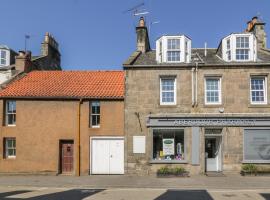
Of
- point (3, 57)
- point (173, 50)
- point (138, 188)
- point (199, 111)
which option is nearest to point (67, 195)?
point (138, 188)

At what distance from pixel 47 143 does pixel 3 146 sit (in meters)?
2.95

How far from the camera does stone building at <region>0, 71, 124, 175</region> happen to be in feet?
76.0

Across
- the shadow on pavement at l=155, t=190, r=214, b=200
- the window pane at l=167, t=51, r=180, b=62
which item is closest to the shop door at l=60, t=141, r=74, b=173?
the window pane at l=167, t=51, r=180, b=62

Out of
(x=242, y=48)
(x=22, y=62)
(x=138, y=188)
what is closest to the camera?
(x=138, y=188)

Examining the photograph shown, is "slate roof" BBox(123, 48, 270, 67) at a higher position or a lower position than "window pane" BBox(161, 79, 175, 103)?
higher

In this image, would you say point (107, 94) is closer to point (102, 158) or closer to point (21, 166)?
point (102, 158)

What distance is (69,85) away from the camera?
2502 cm

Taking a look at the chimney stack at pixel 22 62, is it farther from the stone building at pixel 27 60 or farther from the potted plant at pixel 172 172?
the potted plant at pixel 172 172

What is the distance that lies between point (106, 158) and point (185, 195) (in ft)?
30.7

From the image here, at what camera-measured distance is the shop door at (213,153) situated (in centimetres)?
2252

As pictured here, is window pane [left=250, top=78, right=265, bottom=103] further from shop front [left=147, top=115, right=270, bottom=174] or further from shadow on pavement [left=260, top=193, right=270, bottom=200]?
shadow on pavement [left=260, top=193, right=270, bottom=200]

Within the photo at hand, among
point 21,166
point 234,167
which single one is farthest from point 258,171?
point 21,166

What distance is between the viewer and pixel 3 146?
23328 mm

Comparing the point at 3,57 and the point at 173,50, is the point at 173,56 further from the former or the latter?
the point at 3,57
